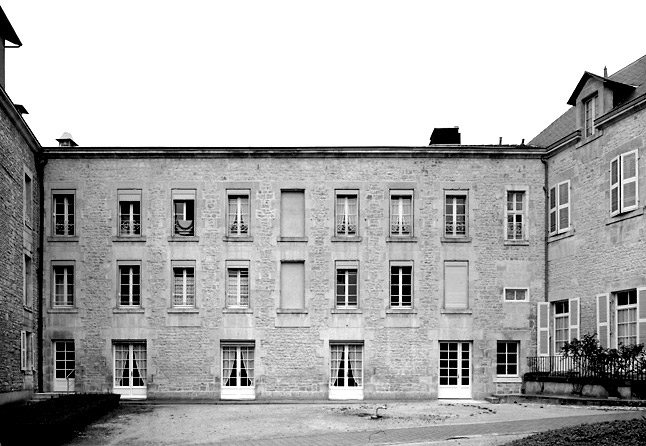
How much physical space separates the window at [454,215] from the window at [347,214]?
2689 mm

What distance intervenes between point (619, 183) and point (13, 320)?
1577 cm

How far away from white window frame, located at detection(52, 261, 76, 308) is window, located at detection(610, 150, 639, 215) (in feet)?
Result: 50.5

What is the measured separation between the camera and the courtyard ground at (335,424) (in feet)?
52.9

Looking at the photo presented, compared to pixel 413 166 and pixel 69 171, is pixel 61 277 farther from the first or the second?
pixel 413 166

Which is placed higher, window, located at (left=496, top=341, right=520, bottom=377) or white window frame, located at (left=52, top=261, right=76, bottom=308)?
white window frame, located at (left=52, top=261, right=76, bottom=308)

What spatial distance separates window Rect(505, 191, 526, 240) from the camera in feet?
87.7

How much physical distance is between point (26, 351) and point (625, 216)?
16.3 meters

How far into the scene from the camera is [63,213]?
26781 millimetres

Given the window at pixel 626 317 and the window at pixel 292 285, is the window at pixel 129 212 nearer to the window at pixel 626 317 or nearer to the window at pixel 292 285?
the window at pixel 292 285

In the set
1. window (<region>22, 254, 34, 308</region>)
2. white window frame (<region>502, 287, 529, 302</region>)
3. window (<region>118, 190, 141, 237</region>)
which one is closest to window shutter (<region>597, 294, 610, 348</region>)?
white window frame (<region>502, 287, 529, 302</region>)

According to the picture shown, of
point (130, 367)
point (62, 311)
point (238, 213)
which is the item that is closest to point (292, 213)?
point (238, 213)

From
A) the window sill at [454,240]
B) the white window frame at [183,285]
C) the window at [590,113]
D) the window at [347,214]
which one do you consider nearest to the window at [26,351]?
the white window frame at [183,285]

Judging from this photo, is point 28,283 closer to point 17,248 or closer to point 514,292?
point 17,248

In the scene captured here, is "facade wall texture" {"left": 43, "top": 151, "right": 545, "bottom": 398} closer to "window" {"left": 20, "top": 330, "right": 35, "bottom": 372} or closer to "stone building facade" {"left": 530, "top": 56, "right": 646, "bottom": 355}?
"window" {"left": 20, "top": 330, "right": 35, "bottom": 372}
